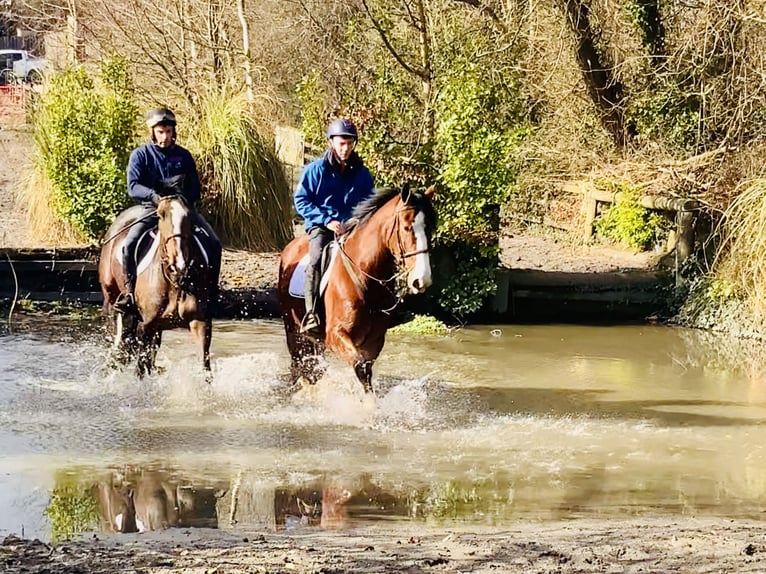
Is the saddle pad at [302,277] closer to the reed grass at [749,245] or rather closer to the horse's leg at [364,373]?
the horse's leg at [364,373]

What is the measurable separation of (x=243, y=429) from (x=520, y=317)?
6981mm

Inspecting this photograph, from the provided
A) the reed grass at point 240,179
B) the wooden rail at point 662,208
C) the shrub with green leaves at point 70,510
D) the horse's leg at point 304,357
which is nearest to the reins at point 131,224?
the horse's leg at point 304,357

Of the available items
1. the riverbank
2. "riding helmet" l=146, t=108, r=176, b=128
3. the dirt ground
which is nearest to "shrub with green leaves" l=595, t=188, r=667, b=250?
"riding helmet" l=146, t=108, r=176, b=128

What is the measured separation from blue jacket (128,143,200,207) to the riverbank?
5080 millimetres

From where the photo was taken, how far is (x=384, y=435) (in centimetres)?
1020

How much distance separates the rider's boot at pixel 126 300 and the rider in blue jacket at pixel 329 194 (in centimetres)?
173

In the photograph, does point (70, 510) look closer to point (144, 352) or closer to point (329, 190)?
point (144, 352)

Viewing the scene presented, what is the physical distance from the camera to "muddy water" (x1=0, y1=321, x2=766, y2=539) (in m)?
8.18

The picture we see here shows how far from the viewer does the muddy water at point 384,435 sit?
8.18 m

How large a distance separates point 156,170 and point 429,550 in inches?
246

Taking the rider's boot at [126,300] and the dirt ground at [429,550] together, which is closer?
the dirt ground at [429,550]

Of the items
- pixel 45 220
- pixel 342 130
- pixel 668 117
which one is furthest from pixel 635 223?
pixel 342 130

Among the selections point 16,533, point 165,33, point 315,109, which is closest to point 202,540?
point 16,533

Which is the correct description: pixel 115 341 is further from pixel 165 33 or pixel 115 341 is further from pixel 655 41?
pixel 165 33
